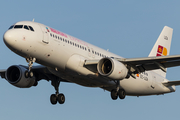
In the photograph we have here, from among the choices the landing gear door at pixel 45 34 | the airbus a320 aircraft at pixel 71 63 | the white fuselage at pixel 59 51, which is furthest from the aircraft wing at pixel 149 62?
the landing gear door at pixel 45 34

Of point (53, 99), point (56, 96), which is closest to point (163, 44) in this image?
point (56, 96)

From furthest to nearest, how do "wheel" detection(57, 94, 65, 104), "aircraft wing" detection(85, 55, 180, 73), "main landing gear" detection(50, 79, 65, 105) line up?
"main landing gear" detection(50, 79, 65, 105), "wheel" detection(57, 94, 65, 104), "aircraft wing" detection(85, 55, 180, 73)

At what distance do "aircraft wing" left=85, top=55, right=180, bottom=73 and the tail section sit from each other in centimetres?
1238

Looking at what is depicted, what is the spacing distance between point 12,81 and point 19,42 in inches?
408

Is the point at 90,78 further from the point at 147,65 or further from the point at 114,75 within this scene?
the point at 147,65

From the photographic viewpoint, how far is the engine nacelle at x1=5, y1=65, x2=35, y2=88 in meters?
39.4

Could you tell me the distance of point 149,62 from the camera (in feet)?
116

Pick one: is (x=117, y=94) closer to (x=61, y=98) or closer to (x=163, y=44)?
(x=61, y=98)

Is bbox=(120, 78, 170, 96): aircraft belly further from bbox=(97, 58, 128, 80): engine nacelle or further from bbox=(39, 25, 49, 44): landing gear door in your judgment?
bbox=(39, 25, 49, 44): landing gear door

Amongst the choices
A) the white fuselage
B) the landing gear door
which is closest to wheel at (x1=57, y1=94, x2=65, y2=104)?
the white fuselage

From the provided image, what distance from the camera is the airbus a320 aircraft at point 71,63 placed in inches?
1249

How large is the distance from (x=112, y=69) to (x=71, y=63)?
3.85 metres

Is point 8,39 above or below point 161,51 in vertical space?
below

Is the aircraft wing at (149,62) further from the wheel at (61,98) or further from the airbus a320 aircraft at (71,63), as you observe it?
the wheel at (61,98)
